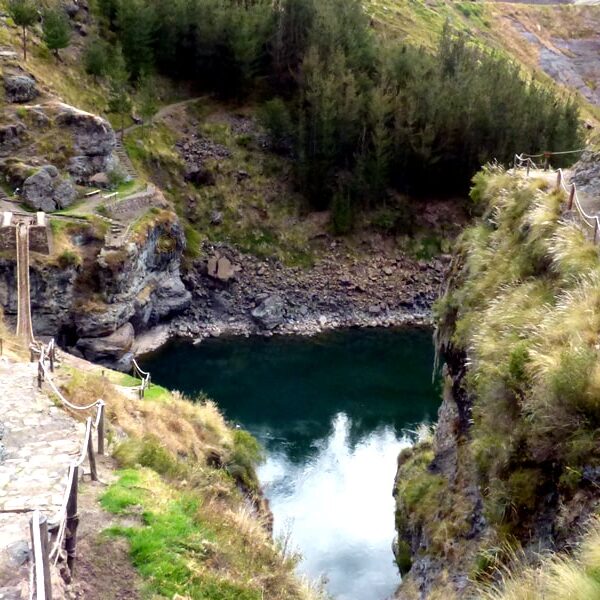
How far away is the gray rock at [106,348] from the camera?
38.5 meters

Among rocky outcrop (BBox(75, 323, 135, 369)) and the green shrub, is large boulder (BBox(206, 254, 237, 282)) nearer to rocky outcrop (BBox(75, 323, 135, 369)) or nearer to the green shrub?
rocky outcrop (BBox(75, 323, 135, 369))

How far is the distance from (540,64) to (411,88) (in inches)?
1547

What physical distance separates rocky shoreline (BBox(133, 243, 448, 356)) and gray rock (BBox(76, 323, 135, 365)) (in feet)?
17.3

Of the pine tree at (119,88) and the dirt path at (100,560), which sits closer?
the dirt path at (100,560)

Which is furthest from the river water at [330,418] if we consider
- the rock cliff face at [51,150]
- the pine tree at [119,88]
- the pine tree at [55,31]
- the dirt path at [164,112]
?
the pine tree at [55,31]

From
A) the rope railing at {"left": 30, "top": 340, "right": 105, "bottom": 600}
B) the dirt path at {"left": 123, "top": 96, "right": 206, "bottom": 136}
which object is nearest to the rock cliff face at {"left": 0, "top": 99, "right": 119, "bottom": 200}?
the dirt path at {"left": 123, "top": 96, "right": 206, "bottom": 136}

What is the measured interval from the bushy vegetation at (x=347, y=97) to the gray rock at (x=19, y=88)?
12000 millimetres

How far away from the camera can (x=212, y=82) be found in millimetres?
58125

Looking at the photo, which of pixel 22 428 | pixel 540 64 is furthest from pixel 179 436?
pixel 540 64

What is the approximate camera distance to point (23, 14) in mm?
46031

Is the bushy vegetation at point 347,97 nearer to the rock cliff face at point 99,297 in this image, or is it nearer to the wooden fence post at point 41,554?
the rock cliff face at point 99,297

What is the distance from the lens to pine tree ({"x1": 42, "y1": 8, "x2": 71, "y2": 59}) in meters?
46.8

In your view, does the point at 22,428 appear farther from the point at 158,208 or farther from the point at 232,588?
the point at 158,208

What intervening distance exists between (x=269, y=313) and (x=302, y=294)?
11.7 feet
